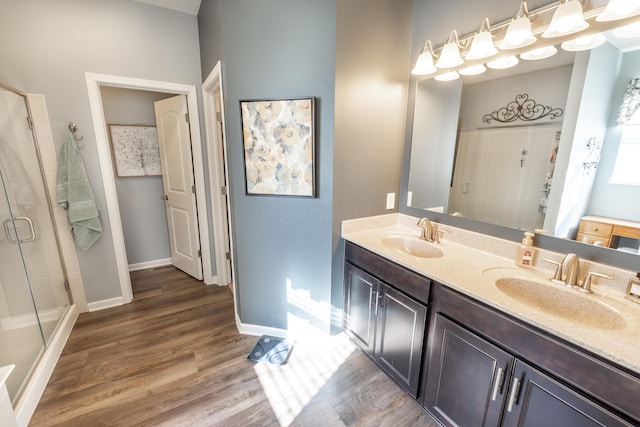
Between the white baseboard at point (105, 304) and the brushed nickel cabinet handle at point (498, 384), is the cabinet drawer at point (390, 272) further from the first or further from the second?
the white baseboard at point (105, 304)

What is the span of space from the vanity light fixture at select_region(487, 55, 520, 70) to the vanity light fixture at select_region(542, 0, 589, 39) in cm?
23

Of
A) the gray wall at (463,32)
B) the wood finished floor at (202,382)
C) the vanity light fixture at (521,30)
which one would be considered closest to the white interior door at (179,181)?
the wood finished floor at (202,382)

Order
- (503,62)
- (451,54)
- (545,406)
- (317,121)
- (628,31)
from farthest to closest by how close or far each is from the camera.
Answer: (317,121) → (451,54) → (503,62) → (628,31) → (545,406)

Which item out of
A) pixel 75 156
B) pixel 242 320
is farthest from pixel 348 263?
pixel 75 156

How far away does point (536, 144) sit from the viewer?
4.54 ft

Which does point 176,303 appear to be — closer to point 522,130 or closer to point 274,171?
point 274,171

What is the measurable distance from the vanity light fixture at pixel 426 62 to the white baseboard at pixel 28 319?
300 centimetres

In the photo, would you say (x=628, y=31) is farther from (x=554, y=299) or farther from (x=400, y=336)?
(x=400, y=336)

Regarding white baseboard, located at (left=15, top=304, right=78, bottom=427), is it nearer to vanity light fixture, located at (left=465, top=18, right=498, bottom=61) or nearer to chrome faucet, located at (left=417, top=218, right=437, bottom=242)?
chrome faucet, located at (left=417, top=218, right=437, bottom=242)

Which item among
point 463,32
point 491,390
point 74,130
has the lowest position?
point 491,390

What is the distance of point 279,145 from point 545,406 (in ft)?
5.88

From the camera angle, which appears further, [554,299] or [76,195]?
[76,195]

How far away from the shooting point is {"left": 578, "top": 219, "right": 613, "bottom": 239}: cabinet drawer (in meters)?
1.18

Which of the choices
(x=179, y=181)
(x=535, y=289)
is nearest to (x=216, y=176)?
(x=179, y=181)
